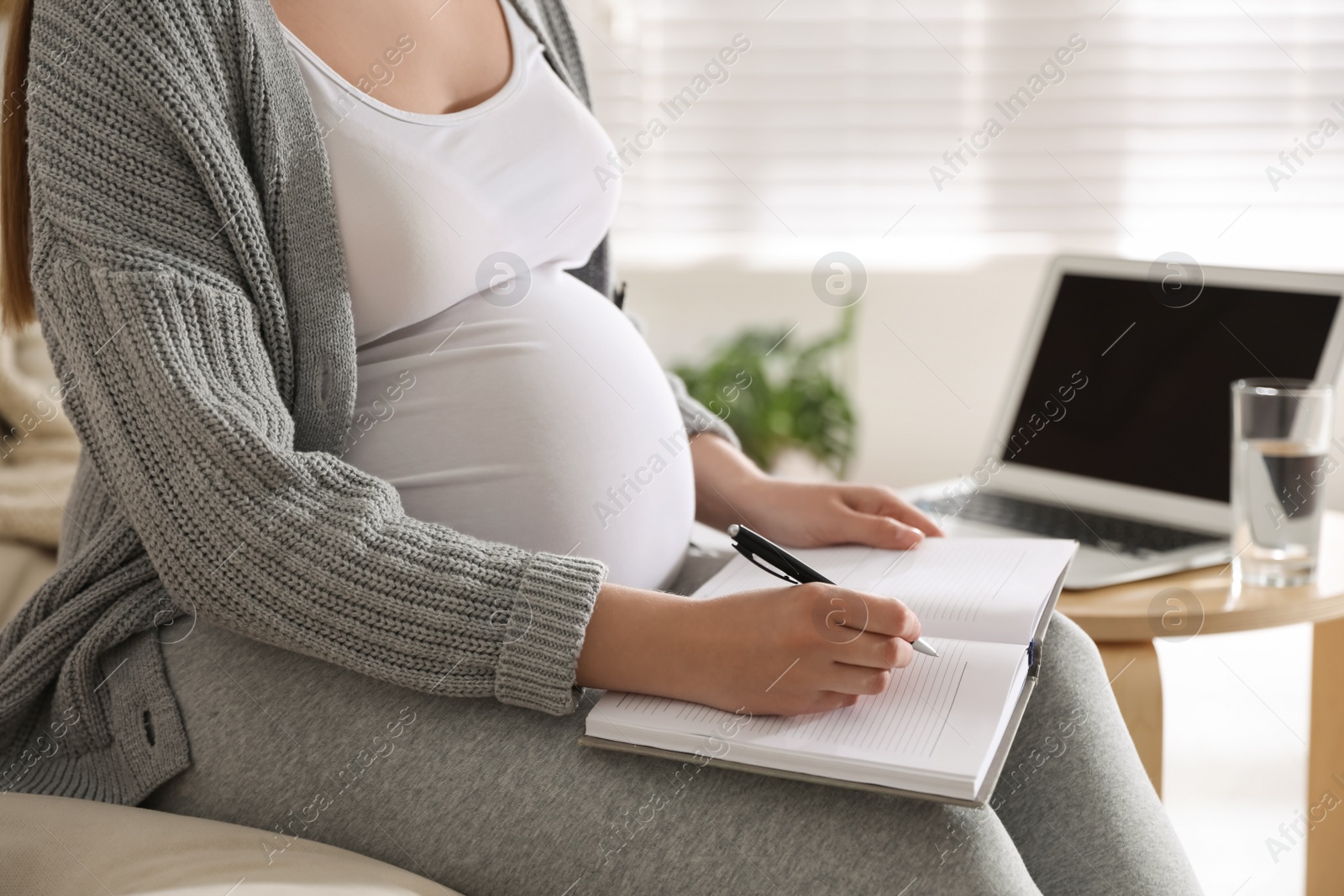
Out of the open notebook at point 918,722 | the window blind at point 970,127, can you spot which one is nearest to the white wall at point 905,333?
the window blind at point 970,127

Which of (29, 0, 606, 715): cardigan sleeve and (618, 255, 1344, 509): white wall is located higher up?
(29, 0, 606, 715): cardigan sleeve

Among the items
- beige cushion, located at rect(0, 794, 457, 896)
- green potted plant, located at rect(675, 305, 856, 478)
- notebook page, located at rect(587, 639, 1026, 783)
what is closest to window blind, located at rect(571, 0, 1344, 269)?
green potted plant, located at rect(675, 305, 856, 478)

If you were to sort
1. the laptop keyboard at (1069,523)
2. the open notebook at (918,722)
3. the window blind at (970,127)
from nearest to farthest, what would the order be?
the open notebook at (918,722) < the laptop keyboard at (1069,523) < the window blind at (970,127)

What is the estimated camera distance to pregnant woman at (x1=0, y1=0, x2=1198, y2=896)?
55 cm

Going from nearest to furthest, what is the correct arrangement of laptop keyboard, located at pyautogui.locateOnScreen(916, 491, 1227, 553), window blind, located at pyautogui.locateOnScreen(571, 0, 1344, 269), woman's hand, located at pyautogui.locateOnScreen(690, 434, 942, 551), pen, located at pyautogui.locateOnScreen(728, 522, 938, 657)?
1. pen, located at pyautogui.locateOnScreen(728, 522, 938, 657)
2. woman's hand, located at pyautogui.locateOnScreen(690, 434, 942, 551)
3. laptop keyboard, located at pyautogui.locateOnScreen(916, 491, 1227, 553)
4. window blind, located at pyautogui.locateOnScreen(571, 0, 1344, 269)

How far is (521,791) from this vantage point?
56 centimetres

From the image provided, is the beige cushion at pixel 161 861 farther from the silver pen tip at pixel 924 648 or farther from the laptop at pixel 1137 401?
the laptop at pixel 1137 401

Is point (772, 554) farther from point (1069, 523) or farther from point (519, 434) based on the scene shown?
point (1069, 523)

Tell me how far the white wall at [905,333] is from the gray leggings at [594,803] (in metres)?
1.51

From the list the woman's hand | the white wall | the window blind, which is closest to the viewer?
the woman's hand

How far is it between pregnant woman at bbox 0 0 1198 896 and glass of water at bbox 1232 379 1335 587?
13.5 inches

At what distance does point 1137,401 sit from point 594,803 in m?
0.86

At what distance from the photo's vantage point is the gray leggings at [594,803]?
52 centimetres

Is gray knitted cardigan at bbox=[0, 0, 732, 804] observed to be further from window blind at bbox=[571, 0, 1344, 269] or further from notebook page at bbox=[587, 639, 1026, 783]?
window blind at bbox=[571, 0, 1344, 269]
